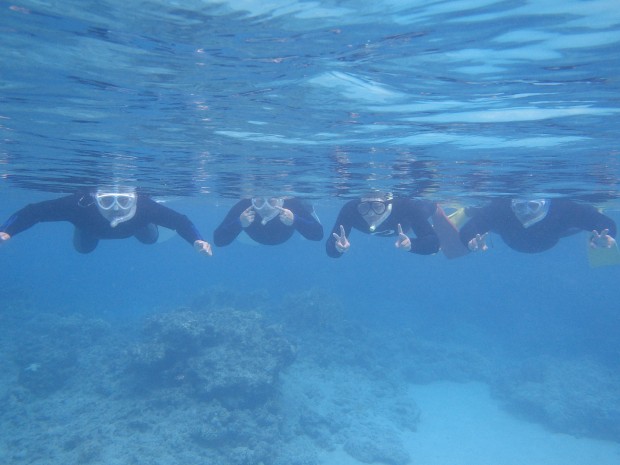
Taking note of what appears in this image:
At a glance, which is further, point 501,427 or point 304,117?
point 501,427

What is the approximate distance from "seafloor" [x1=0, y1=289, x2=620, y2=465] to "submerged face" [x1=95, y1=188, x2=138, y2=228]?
24.1ft

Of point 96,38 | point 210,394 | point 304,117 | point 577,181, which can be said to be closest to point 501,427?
point 577,181

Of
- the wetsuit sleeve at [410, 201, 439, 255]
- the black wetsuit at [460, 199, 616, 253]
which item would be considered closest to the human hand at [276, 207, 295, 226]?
the wetsuit sleeve at [410, 201, 439, 255]

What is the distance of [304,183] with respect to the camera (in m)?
17.7

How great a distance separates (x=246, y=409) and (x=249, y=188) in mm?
9716

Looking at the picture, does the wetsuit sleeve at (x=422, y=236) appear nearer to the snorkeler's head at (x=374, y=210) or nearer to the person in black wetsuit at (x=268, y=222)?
the snorkeler's head at (x=374, y=210)

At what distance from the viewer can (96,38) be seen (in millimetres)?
5691

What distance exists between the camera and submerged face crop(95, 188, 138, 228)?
11.3 m

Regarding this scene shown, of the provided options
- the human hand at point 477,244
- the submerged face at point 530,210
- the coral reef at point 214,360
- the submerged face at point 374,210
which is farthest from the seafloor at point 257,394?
the submerged face at point 530,210

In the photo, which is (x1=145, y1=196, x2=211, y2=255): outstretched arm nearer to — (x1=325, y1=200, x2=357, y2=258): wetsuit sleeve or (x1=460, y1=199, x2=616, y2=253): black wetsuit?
(x1=325, y1=200, x2=357, y2=258): wetsuit sleeve

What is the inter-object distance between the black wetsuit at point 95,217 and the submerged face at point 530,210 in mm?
10102

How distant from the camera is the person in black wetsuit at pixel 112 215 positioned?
10.3 m

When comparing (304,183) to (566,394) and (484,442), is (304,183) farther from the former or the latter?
(566,394)

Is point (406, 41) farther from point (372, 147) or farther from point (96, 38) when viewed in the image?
point (372, 147)
